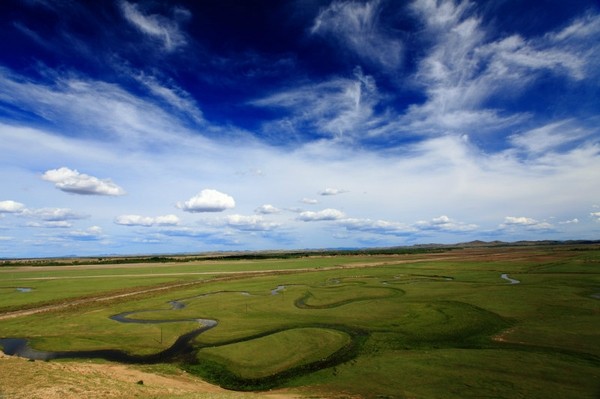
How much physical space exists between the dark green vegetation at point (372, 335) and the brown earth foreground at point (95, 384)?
242cm

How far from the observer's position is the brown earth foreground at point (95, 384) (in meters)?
20.3

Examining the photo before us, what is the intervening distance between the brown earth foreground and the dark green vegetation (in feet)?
7.94

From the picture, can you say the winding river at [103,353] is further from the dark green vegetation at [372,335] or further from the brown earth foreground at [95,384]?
the brown earth foreground at [95,384]

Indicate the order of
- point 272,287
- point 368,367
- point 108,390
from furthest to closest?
point 272,287, point 368,367, point 108,390

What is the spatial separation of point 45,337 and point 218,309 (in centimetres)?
1988

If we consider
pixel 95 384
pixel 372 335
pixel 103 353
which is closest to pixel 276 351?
pixel 372 335

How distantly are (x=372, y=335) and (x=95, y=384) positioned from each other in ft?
75.1

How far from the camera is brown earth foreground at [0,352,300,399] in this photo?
66.6 feet

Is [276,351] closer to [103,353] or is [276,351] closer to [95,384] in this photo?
[95,384]

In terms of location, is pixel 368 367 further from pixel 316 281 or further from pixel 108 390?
pixel 316 281

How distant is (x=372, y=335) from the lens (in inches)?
1361

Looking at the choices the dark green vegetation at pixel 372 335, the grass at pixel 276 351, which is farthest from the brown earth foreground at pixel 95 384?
the grass at pixel 276 351

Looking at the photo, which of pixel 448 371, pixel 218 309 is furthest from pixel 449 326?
pixel 218 309

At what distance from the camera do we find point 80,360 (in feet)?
99.1
